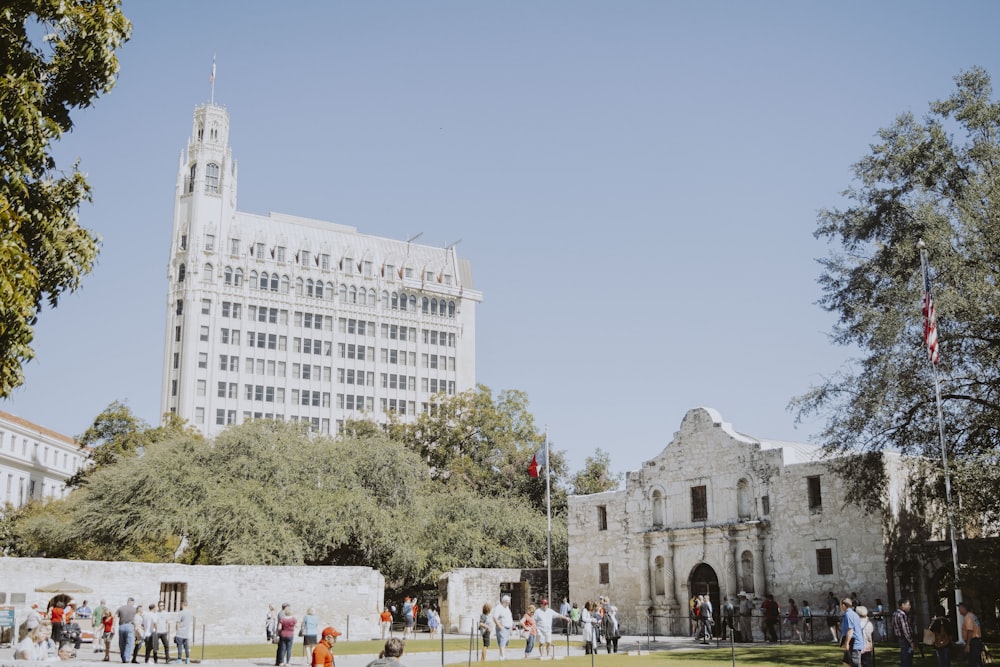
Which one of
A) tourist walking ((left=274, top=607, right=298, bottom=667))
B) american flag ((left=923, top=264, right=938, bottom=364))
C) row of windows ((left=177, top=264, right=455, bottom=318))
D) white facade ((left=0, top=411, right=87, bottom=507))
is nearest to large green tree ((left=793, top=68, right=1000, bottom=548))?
american flag ((left=923, top=264, right=938, bottom=364))

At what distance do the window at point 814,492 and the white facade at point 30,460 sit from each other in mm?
53995

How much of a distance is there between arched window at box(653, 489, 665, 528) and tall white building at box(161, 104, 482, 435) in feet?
170

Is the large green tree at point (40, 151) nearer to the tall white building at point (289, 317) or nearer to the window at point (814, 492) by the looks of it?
the window at point (814, 492)

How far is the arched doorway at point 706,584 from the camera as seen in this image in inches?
1599

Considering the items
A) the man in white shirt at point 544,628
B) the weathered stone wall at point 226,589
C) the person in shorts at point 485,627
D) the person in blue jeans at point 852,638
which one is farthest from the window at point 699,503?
the person in blue jeans at point 852,638

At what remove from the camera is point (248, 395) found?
9512cm

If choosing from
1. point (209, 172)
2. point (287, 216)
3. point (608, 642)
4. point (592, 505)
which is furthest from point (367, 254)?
point (608, 642)

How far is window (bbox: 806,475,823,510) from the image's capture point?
1471 inches

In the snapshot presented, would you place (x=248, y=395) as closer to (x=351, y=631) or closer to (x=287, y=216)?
(x=287, y=216)

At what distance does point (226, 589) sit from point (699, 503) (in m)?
19.4

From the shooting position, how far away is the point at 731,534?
39844 mm

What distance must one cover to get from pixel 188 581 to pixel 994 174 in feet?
95.8

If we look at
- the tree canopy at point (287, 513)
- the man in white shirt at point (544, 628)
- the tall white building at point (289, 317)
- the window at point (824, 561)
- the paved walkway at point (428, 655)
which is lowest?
the paved walkway at point (428, 655)

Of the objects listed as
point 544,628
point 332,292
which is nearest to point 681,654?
point 544,628
